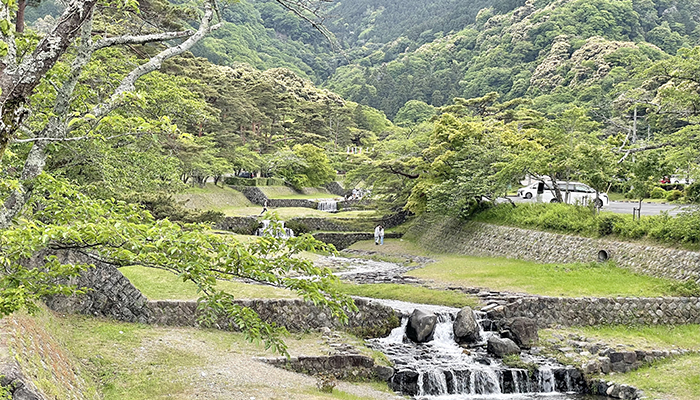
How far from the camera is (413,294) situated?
17.3m

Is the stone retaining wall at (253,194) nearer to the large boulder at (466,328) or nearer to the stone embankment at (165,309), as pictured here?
the stone embankment at (165,309)

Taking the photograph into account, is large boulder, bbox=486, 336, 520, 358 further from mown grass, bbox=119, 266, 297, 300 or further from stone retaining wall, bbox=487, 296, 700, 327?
mown grass, bbox=119, 266, 297, 300

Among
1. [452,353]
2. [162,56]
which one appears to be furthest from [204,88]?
[162,56]

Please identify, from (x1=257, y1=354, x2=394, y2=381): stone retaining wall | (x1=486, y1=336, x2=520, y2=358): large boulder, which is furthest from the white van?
(x1=257, y1=354, x2=394, y2=381): stone retaining wall

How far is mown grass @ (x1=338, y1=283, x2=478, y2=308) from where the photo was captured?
16.3m

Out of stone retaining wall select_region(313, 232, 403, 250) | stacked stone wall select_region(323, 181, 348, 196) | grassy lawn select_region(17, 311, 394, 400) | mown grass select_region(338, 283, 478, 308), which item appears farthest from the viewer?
stacked stone wall select_region(323, 181, 348, 196)

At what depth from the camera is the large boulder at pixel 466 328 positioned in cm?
1381

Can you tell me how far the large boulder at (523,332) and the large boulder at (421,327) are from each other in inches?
77.4

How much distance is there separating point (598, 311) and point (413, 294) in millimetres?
5670

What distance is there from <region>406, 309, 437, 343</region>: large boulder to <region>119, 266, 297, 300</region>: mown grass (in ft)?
10.9

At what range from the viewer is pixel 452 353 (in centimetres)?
1319

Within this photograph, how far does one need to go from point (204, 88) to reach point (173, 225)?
40.8 meters

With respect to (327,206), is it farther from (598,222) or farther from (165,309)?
(165,309)

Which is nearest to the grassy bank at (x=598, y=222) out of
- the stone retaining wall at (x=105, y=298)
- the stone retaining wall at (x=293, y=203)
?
the stone retaining wall at (x=105, y=298)
